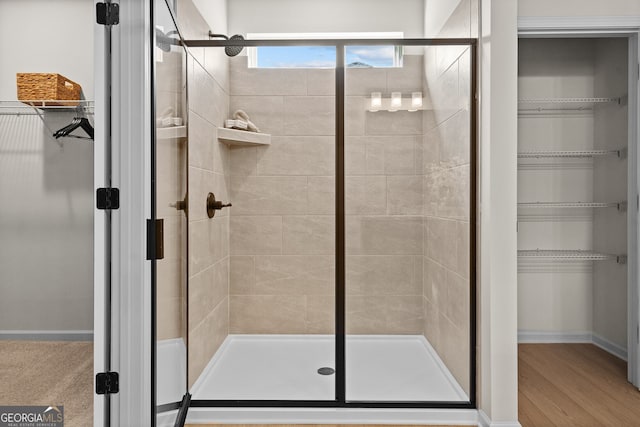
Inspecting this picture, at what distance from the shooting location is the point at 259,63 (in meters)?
2.54

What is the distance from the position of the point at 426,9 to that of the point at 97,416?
3522 millimetres

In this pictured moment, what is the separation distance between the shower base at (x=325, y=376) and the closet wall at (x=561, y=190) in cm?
160

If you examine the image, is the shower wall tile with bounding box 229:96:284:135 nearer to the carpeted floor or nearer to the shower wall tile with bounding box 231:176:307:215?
the shower wall tile with bounding box 231:176:307:215

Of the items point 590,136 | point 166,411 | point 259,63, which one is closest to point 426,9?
point 590,136

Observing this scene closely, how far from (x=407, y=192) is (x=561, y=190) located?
6.15ft

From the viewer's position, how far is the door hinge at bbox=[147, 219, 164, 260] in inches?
67.8

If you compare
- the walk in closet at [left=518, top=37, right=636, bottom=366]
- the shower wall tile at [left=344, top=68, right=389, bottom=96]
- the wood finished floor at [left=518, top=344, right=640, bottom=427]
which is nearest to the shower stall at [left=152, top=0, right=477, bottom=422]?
the shower wall tile at [left=344, top=68, right=389, bottom=96]

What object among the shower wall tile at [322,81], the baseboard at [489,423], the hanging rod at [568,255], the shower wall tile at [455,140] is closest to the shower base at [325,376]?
the baseboard at [489,423]

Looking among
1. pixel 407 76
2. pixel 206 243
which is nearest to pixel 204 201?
pixel 206 243

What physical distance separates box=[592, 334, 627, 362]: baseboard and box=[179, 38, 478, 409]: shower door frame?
160cm

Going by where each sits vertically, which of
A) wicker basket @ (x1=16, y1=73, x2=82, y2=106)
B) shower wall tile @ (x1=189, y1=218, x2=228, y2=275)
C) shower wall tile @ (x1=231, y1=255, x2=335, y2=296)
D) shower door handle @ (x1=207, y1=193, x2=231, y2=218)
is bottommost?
shower wall tile @ (x1=231, y1=255, x2=335, y2=296)

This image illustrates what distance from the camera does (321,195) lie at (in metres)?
2.53

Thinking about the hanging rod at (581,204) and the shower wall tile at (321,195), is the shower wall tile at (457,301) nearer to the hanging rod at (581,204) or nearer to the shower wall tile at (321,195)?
the shower wall tile at (321,195)

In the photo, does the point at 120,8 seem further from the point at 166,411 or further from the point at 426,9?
the point at 426,9
